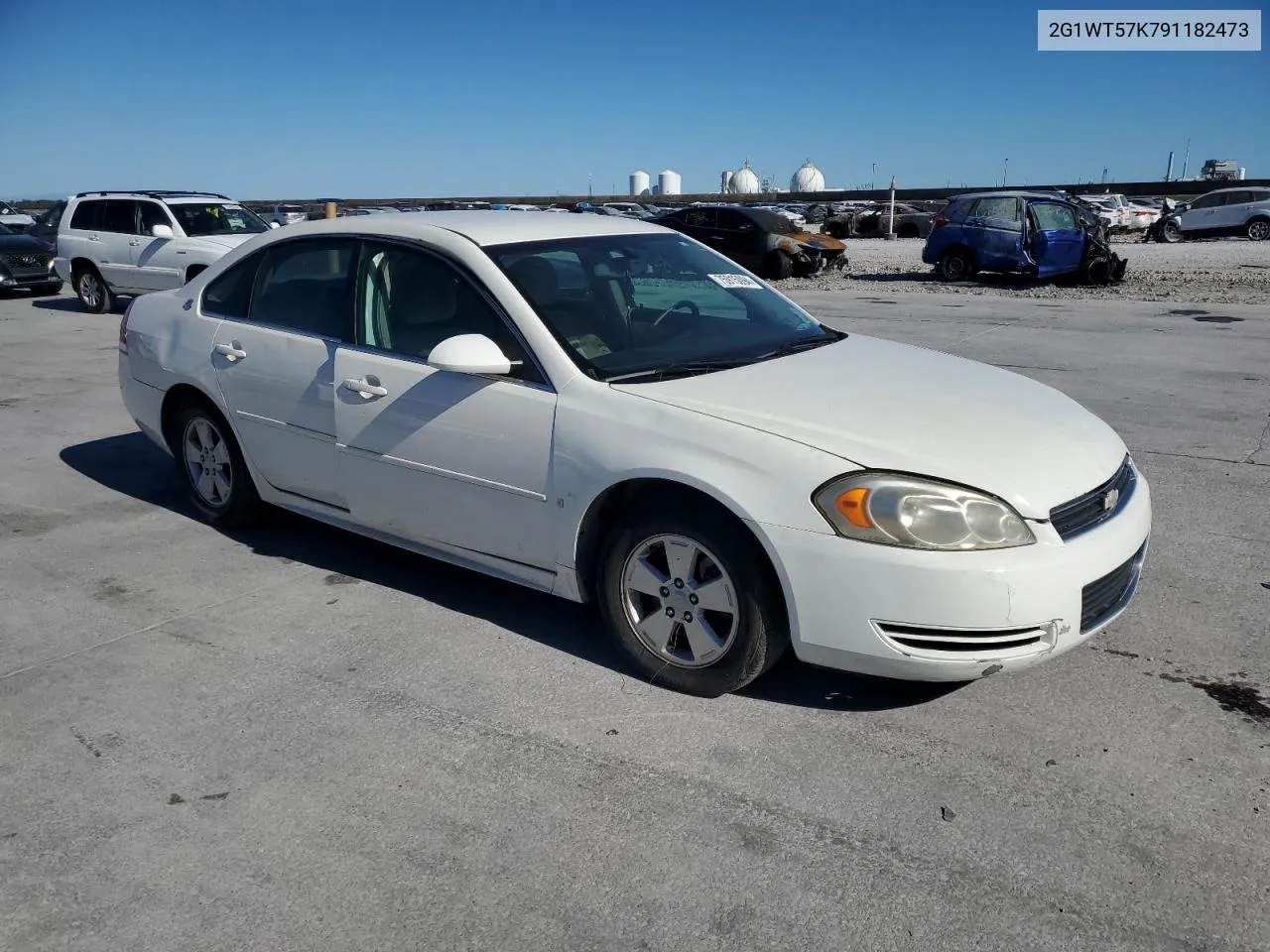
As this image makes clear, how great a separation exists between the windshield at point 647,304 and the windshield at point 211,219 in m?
11.9

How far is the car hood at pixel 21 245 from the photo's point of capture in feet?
60.0

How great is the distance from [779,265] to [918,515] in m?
19.4

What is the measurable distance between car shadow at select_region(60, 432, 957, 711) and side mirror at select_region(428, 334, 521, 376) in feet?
3.49

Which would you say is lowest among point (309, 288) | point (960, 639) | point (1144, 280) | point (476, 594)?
point (476, 594)

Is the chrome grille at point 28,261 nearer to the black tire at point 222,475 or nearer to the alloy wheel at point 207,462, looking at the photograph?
the black tire at point 222,475

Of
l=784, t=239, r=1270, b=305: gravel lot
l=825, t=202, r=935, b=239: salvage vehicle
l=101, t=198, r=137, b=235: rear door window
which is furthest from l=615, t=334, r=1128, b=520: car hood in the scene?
l=825, t=202, r=935, b=239: salvage vehicle

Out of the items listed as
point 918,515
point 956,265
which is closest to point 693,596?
point 918,515

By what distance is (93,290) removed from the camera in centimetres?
1628

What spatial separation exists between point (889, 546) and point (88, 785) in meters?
2.45

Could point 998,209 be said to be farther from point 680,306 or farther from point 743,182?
point 743,182

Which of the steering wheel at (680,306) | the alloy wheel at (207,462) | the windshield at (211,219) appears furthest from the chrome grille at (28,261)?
the steering wheel at (680,306)

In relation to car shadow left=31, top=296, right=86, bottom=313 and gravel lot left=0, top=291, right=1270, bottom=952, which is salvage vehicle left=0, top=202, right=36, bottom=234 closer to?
car shadow left=31, top=296, right=86, bottom=313

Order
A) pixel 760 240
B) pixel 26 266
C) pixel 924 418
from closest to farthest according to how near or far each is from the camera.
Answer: pixel 924 418
pixel 26 266
pixel 760 240

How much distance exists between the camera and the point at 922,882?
2775 mm
